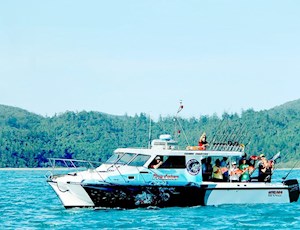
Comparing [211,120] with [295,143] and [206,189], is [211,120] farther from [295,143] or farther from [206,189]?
[206,189]

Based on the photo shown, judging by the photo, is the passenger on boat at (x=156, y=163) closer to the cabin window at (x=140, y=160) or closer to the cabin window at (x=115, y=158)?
the cabin window at (x=140, y=160)

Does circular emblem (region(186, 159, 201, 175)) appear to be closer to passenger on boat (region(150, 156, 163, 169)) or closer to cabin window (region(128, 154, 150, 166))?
passenger on boat (region(150, 156, 163, 169))

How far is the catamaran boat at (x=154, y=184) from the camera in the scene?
28203 mm

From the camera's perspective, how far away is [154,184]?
28.6 metres

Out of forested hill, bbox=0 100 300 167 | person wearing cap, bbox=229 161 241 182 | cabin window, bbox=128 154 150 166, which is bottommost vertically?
person wearing cap, bbox=229 161 241 182

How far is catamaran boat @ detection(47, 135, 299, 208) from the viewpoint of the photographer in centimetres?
2820

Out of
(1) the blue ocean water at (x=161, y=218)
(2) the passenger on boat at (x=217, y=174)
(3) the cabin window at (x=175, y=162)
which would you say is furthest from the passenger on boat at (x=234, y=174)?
(3) the cabin window at (x=175, y=162)

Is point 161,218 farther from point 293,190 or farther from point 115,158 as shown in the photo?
point 293,190

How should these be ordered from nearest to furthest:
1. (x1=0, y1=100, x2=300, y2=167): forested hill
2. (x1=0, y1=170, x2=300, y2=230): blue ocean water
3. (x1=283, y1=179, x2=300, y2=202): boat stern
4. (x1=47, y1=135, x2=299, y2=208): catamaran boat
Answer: (x1=0, y1=170, x2=300, y2=230): blue ocean water
(x1=47, y1=135, x2=299, y2=208): catamaran boat
(x1=283, y1=179, x2=300, y2=202): boat stern
(x1=0, y1=100, x2=300, y2=167): forested hill

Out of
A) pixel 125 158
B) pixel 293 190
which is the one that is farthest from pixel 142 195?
pixel 293 190

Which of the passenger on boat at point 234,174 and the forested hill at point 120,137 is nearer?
the passenger on boat at point 234,174

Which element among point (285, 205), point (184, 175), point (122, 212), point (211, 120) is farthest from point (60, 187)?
point (211, 120)

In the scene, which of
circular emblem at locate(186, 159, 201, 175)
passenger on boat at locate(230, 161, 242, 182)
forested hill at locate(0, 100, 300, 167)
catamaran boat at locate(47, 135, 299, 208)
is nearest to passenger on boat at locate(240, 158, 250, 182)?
passenger on boat at locate(230, 161, 242, 182)

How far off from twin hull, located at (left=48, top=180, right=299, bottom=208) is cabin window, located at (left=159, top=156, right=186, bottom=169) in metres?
0.83
